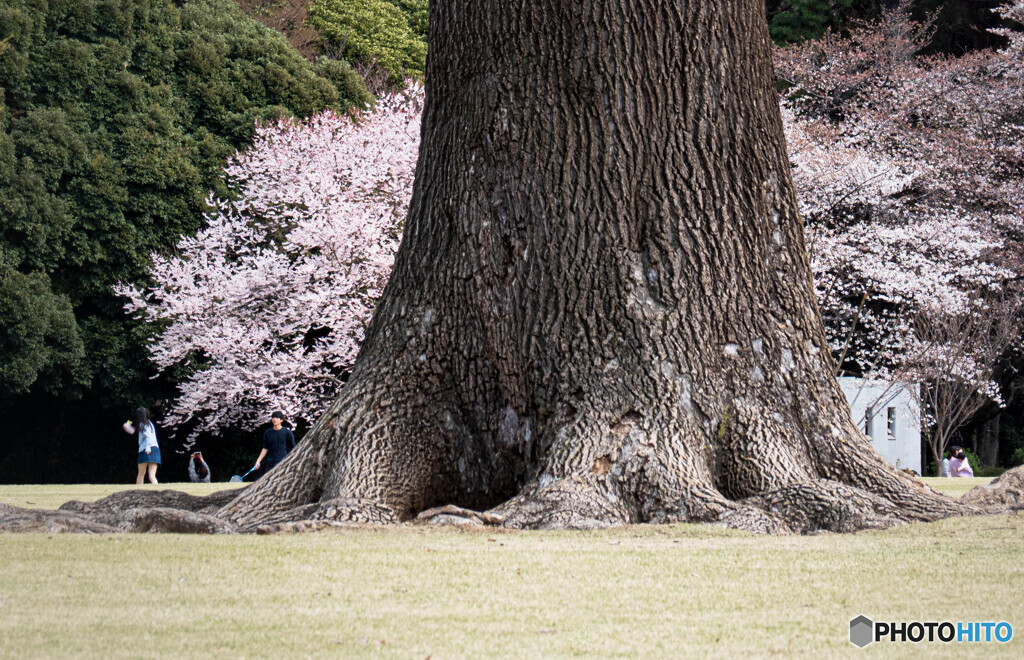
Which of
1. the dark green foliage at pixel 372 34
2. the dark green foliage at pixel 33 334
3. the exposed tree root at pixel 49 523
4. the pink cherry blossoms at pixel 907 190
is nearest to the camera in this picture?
the exposed tree root at pixel 49 523

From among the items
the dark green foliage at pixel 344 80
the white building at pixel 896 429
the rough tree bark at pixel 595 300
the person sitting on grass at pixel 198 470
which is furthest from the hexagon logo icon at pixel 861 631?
the white building at pixel 896 429

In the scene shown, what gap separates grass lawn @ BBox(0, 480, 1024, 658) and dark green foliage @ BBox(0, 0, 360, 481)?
55.5ft

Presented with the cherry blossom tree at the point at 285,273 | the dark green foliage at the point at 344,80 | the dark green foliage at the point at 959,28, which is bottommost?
the cherry blossom tree at the point at 285,273

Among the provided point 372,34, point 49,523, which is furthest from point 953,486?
point 372,34

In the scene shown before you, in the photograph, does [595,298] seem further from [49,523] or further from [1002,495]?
[49,523]

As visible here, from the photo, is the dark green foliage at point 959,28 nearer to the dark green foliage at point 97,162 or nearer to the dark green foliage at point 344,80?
the dark green foliage at point 344,80

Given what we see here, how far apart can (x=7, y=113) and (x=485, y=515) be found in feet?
62.1

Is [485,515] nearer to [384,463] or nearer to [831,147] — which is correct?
[384,463]

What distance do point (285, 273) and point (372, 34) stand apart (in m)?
17.5

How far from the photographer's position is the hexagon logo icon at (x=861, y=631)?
3081 millimetres

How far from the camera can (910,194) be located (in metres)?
23.5

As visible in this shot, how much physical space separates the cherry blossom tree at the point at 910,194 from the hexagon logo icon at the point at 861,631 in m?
18.0

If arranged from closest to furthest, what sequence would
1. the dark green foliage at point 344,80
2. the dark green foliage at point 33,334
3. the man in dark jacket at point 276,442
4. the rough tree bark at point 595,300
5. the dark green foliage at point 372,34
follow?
the rough tree bark at point 595,300
the man in dark jacket at point 276,442
the dark green foliage at point 33,334
the dark green foliage at point 344,80
the dark green foliage at point 372,34

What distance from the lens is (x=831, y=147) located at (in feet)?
72.2
